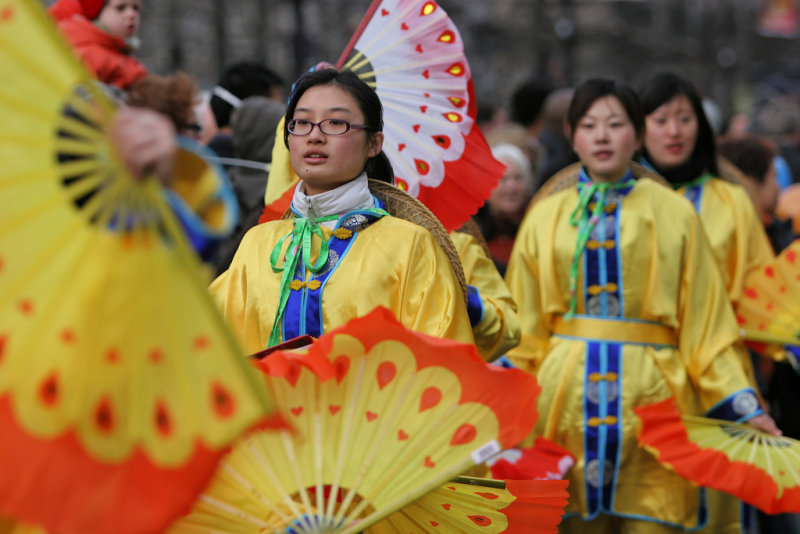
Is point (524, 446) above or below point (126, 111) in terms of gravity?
below

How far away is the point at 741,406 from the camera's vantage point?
4.57 metres

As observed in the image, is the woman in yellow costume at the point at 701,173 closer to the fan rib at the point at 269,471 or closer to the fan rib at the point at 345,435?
the fan rib at the point at 345,435

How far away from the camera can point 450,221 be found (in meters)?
4.21

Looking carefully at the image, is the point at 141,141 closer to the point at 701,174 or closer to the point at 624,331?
the point at 624,331

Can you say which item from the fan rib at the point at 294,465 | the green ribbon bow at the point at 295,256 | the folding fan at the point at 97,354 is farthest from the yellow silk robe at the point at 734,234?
the folding fan at the point at 97,354

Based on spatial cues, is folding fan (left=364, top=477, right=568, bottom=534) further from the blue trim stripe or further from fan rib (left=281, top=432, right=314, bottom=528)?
the blue trim stripe

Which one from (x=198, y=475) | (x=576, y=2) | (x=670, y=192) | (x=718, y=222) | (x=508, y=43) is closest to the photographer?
(x=198, y=475)

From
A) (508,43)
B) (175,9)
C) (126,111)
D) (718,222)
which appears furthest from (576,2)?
(126,111)

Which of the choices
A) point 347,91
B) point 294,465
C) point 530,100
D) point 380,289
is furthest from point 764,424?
point 530,100

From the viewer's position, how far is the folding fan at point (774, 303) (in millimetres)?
5156

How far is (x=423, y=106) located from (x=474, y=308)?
893 mm

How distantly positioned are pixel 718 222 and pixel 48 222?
4.32m

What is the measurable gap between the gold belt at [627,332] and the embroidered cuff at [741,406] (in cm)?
34

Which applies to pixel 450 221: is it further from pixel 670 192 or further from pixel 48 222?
pixel 48 222
